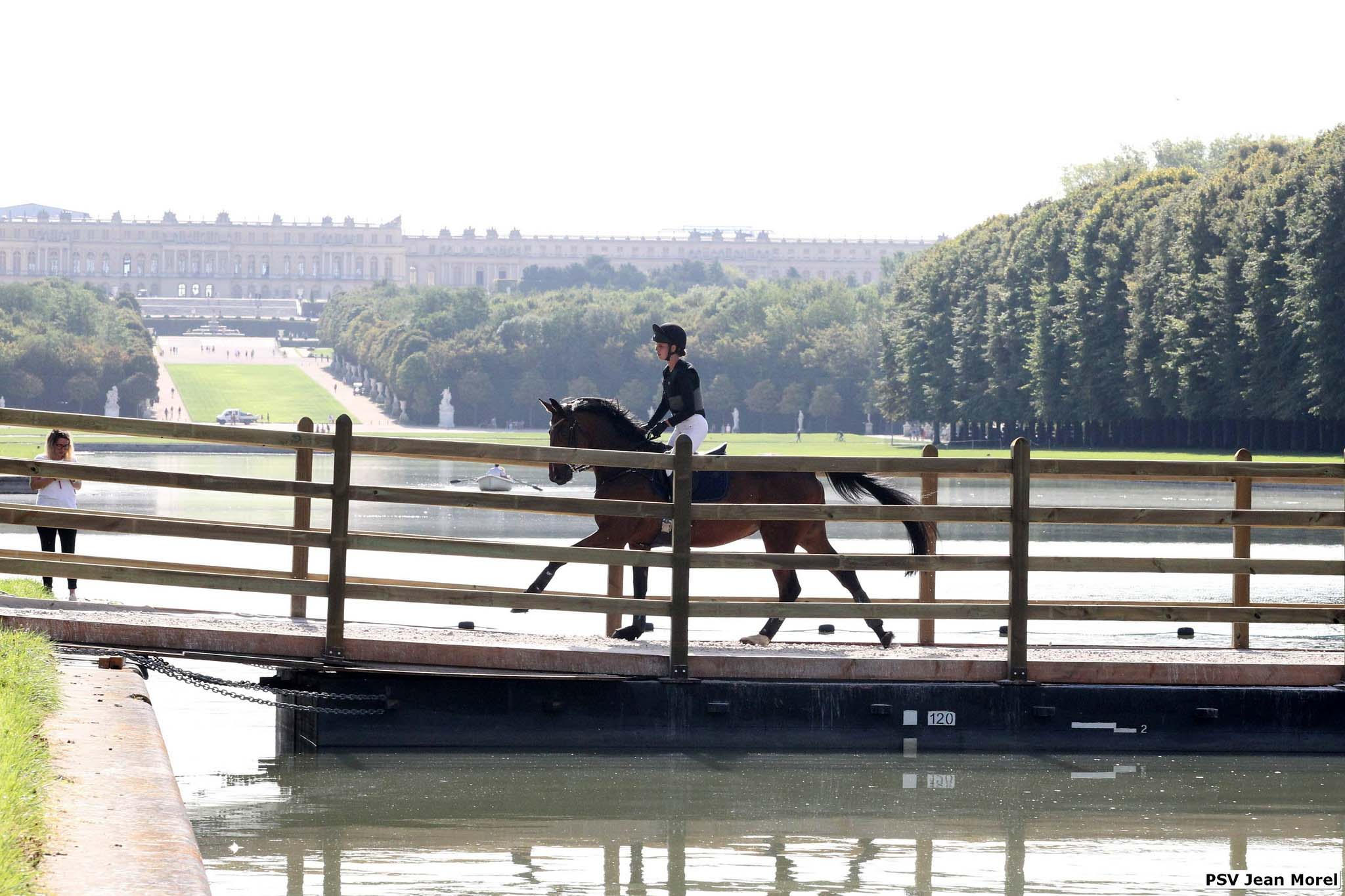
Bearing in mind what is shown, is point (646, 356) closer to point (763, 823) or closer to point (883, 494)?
point (883, 494)

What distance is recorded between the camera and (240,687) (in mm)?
12273

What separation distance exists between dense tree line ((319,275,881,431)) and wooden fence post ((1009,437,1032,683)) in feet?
445

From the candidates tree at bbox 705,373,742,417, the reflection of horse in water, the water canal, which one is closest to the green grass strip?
the water canal

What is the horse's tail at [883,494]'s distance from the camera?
13.4m

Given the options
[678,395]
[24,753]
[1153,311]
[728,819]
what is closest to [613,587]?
[678,395]

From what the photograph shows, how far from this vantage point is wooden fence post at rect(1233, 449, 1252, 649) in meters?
13.1

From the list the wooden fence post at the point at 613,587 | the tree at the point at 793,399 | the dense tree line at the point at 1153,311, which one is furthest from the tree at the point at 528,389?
the wooden fence post at the point at 613,587

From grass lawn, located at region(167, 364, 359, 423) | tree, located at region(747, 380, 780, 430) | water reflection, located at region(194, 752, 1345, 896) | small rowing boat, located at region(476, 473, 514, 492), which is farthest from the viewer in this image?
grass lawn, located at region(167, 364, 359, 423)

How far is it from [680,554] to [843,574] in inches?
59.7

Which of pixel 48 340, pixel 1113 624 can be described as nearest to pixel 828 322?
pixel 48 340

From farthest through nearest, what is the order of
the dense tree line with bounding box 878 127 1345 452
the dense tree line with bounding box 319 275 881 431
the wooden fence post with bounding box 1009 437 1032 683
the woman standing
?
the dense tree line with bounding box 319 275 881 431 → the dense tree line with bounding box 878 127 1345 452 → the woman standing → the wooden fence post with bounding box 1009 437 1032 683

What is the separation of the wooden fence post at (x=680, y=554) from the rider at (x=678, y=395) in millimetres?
976

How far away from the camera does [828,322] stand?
6304 inches

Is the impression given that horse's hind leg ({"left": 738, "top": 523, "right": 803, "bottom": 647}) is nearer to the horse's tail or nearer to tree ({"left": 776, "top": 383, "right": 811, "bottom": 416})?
the horse's tail
